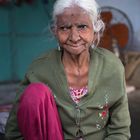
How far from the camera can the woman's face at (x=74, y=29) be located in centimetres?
239

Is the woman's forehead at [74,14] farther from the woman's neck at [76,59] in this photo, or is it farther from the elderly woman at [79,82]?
the woman's neck at [76,59]

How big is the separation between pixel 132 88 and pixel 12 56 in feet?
6.54

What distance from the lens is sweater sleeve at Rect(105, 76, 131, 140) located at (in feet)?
8.29

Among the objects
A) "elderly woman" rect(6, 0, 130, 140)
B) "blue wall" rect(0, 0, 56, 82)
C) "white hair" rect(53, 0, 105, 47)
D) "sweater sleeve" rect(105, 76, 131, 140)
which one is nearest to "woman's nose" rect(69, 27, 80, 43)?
"elderly woman" rect(6, 0, 130, 140)

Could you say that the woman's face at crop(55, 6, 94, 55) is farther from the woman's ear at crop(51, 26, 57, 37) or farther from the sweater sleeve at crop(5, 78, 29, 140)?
the sweater sleeve at crop(5, 78, 29, 140)

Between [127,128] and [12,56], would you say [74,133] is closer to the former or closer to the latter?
[127,128]

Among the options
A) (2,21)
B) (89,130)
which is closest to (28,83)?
(89,130)

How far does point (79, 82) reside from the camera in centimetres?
255

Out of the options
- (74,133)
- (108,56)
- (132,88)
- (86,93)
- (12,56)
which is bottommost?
(132,88)

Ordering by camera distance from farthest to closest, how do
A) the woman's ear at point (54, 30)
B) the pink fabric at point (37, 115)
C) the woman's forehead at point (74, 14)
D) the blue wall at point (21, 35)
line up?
the blue wall at point (21, 35), the woman's ear at point (54, 30), the woman's forehead at point (74, 14), the pink fabric at point (37, 115)

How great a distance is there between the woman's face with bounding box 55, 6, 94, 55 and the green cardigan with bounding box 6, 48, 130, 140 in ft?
0.53

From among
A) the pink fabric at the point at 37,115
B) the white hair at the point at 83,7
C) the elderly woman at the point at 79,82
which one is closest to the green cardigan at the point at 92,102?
the elderly woman at the point at 79,82

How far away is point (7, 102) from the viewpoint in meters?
5.64

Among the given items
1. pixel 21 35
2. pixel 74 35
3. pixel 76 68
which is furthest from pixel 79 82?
pixel 21 35
